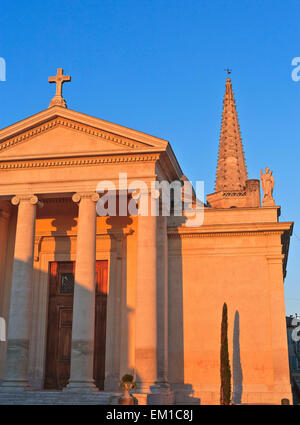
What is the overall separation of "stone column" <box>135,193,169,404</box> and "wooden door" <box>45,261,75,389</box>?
507 centimetres

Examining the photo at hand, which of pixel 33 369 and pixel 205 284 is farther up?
pixel 205 284

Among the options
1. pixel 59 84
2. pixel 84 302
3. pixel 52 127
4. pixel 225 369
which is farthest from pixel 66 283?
pixel 59 84

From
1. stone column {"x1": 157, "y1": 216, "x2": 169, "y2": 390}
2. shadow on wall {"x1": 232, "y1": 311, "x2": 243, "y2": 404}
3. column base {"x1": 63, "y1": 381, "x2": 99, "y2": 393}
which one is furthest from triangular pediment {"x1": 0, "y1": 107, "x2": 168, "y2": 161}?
column base {"x1": 63, "y1": 381, "x2": 99, "y2": 393}

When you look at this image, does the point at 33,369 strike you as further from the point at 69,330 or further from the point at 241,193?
the point at 241,193

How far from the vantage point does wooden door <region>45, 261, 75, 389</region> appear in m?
26.7

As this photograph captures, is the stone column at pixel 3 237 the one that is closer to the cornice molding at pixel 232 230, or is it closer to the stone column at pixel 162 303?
the stone column at pixel 162 303

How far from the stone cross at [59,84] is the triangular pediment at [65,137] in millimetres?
1622

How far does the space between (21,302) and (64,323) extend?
4.17 meters

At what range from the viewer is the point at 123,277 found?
27.0 metres

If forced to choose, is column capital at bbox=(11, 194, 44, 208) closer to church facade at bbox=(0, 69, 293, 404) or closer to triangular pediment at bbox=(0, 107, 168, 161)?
church facade at bbox=(0, 69, 293, 404)

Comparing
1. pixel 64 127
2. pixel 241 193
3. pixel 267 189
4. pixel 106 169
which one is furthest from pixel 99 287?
pixel 241 193

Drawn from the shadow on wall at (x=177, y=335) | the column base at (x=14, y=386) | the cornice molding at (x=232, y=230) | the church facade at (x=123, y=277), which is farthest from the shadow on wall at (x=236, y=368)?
the column base at (x=14, y=386)

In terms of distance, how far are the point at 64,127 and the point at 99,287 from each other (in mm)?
8199
